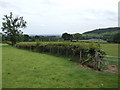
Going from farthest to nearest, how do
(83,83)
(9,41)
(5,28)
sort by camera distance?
(9,41), (5,28), (83,83)

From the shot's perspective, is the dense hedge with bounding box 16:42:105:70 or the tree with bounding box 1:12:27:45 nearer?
the dense hedge with bounding box 16:42:105:70

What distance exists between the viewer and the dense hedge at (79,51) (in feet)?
22.8

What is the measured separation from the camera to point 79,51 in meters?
9.48

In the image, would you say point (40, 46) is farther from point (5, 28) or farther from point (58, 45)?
point (5, 28)

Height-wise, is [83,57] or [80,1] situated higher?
[80,1]

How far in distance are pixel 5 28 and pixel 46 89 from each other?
33.7 metres

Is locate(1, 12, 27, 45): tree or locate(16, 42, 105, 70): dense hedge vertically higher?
locate(1, 12, 27, 45): tree

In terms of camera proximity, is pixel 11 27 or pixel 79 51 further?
pixel 11 27

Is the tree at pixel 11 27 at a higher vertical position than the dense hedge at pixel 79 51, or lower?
higher

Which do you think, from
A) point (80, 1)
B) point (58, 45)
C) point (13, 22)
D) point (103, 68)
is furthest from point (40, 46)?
point (13, 22)

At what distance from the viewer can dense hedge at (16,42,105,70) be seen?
696 cm

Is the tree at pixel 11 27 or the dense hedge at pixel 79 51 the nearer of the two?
the dense hedge at pixel 79 51

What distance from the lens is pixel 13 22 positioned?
33656 millimetres

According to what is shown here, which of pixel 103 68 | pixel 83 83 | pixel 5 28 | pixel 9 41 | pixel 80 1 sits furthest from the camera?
pixel 9 41
